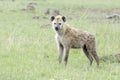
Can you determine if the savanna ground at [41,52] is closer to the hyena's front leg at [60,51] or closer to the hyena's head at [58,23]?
the hyena's front leg at [60,51]

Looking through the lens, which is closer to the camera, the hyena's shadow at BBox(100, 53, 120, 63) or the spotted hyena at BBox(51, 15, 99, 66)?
the spotted hyena at BBox(51, 15, 99, 66)

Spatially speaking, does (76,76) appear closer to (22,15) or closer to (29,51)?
(29,51)

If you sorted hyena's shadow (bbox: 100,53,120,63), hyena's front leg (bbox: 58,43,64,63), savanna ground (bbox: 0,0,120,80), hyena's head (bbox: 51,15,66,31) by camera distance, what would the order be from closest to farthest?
savanna ground (bbox: 0,0,120,80), hyena's head (bbox: 51,15,66,31), hyena's front leg (bbox: 58,43,64,63), hyena's shadow (bbox: 100,53,120,63)

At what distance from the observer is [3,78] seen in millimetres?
7746

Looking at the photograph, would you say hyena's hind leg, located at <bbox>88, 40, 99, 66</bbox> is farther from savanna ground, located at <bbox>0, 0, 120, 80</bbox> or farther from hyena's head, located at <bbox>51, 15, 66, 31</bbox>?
hyena's head, located at <bbox>51, 15, 66, 31</bbox>

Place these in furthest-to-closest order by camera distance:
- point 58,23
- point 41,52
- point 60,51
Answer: point 41,52 → point 60,51 → point 58,23

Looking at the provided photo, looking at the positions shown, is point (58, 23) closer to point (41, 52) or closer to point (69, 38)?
point (69, 38)

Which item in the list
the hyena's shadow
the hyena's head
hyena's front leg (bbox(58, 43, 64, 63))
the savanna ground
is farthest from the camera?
the hyena's shadow

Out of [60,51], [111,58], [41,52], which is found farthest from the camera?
[41,52]

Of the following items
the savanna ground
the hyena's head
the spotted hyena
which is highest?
the hyena's head

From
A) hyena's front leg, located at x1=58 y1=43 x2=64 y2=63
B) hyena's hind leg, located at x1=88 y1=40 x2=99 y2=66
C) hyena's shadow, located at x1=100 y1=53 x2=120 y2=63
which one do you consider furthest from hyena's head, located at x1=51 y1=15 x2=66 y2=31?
hyena's shadow, located at x1=100 y1=53 x2=120 y2=63

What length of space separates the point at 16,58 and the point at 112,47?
3142mm

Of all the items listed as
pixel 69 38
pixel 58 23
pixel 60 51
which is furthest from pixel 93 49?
pixel 58 23

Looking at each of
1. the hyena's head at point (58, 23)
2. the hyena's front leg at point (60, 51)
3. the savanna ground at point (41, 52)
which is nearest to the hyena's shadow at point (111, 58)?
the savanna ground at point (41, 52)
